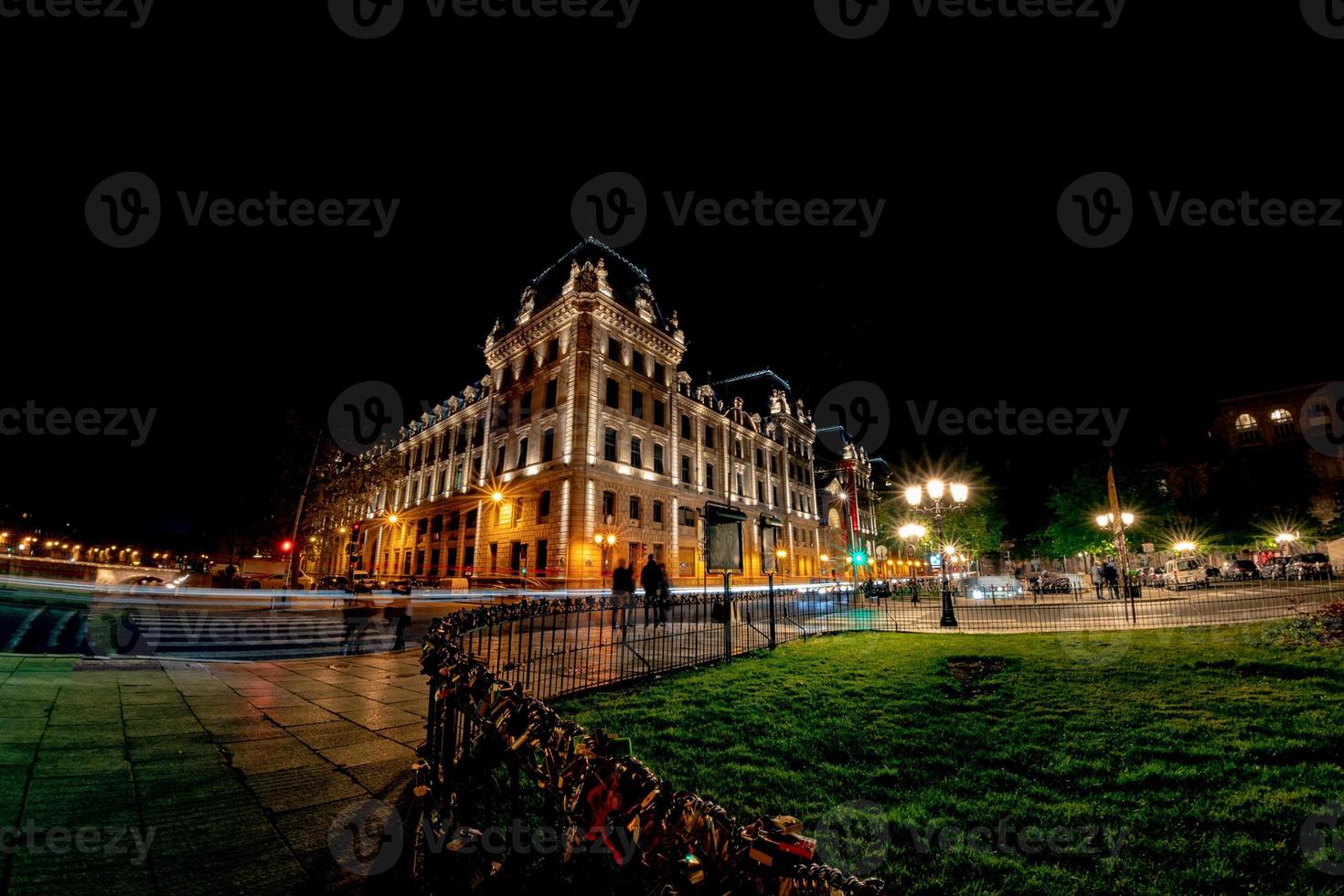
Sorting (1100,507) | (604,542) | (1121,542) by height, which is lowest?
(1121,542)

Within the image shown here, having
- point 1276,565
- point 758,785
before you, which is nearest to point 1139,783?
point 758,785

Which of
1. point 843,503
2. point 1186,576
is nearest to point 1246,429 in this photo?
point 1186,576

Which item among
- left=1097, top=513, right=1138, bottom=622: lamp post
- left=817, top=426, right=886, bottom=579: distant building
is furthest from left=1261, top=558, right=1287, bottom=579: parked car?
left=817, top=426, right=886, bottom=579: distant building

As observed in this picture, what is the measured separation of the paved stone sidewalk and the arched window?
198ft

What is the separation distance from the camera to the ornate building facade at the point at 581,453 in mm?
30578

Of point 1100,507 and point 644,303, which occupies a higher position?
point 644,303

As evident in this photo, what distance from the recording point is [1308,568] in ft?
88.4

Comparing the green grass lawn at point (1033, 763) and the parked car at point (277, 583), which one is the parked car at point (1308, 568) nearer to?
the green grass lawn at point (1033, 763)

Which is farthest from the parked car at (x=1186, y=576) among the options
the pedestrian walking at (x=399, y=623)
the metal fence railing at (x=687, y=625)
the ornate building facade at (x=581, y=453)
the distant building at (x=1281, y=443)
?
the pedestrian walking at (x=399, y=623)

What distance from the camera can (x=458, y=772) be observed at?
239 cm

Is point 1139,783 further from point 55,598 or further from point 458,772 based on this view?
point 55,598

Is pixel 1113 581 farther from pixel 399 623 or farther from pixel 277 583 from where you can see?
pixel 277 583

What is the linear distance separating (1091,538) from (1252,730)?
114 ft

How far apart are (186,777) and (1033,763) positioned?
6.46 metres
